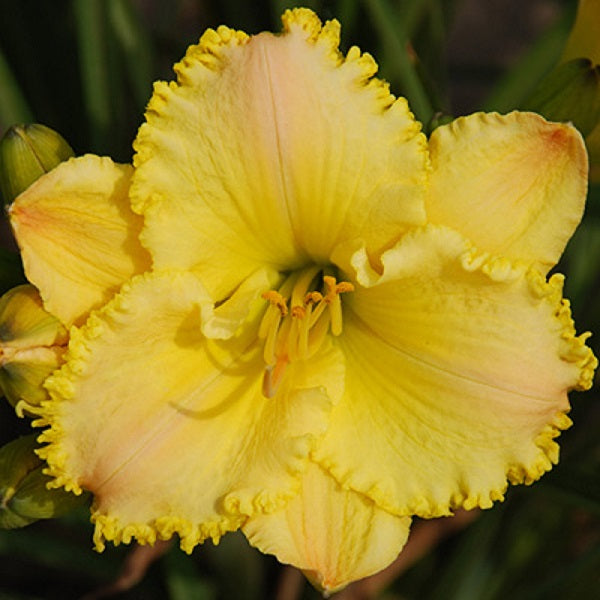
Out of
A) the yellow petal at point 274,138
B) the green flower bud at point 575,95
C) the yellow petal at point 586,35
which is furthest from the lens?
the yellow petal at point 586,35

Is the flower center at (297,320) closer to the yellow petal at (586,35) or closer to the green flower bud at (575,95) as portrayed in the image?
the green flower bud at (575,95)

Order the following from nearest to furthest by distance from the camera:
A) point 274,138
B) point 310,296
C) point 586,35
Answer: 1. point 274,138
2. point 310,296
3. point 586,35

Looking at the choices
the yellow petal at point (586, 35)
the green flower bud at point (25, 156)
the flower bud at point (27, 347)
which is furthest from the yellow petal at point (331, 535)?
the yellow petal at point (586, 35)

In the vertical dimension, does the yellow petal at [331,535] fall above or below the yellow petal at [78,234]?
below

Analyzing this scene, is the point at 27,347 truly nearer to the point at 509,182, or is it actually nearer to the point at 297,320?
the point at 297,320

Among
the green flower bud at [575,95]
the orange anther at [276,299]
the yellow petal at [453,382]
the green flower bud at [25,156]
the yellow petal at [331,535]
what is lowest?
the yellow petal at [331,535]

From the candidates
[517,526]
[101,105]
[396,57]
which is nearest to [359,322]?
[396,57]

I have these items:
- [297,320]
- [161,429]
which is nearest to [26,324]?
[161,429]
